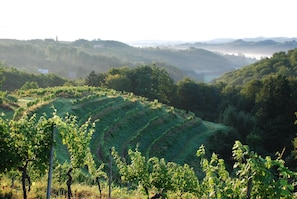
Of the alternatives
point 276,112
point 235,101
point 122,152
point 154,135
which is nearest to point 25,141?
point 122,152

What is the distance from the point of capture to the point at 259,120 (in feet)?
141

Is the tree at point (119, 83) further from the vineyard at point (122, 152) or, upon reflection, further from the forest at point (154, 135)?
the vineyard at point (122, 152)

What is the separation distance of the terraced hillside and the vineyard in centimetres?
8

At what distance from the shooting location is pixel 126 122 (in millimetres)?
30719

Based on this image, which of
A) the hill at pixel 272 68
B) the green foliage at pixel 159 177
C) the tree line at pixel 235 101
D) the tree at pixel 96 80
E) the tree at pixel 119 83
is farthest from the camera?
the hill at pixel 272 68

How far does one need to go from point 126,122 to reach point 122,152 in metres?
4.55

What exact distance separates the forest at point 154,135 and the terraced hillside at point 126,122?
0.10 metres

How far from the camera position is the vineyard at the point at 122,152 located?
6844mm

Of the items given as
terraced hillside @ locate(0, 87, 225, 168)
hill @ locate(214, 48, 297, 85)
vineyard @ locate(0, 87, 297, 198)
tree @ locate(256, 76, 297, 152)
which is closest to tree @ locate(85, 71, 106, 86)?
vineyard @ locate(0, 87, 297, 198)

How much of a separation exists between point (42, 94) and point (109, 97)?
6151mm

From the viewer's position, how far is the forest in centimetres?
781

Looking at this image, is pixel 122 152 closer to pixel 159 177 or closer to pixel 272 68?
pixel 159 177

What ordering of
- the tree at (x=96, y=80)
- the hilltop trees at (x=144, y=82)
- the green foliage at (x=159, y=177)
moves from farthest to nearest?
the tree at (x=96, y=80), the hilltop trees at (x=144, y=82), the green foliage at (x=159, y=177)

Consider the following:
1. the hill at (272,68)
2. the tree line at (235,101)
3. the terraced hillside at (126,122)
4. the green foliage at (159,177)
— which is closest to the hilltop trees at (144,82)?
the tree line at (235,101)
